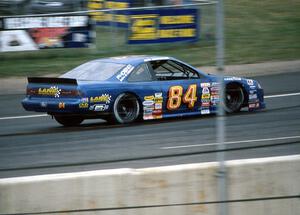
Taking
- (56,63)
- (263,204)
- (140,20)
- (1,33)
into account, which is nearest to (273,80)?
(140,20)

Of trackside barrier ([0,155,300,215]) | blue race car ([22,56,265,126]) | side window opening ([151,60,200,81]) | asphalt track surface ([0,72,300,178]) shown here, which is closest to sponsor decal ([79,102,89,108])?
blue race car ([22,56,265,126])

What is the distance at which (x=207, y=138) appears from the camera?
12.6 metres

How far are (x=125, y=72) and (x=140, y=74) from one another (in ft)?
1.01

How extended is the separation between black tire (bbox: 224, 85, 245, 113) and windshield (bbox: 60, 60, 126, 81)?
87.8 inches

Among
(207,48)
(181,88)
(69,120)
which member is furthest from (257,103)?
(207,48)

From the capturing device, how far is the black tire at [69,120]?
46.8 ft

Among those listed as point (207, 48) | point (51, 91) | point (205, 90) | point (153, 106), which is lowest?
point (153, 106)

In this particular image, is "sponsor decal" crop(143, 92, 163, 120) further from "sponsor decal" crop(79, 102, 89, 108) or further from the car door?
"sponsor decal" crop(79, 102, 89, 108)

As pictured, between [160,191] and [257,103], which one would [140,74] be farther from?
[160,191]

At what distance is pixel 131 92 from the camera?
1392 cm

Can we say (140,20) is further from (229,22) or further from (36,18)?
(229,22)

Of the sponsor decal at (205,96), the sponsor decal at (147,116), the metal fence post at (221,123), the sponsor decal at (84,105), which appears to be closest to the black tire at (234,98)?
the sponsor decal at (205,96)

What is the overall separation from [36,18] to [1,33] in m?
1.02

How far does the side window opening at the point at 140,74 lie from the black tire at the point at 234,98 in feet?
5.56
